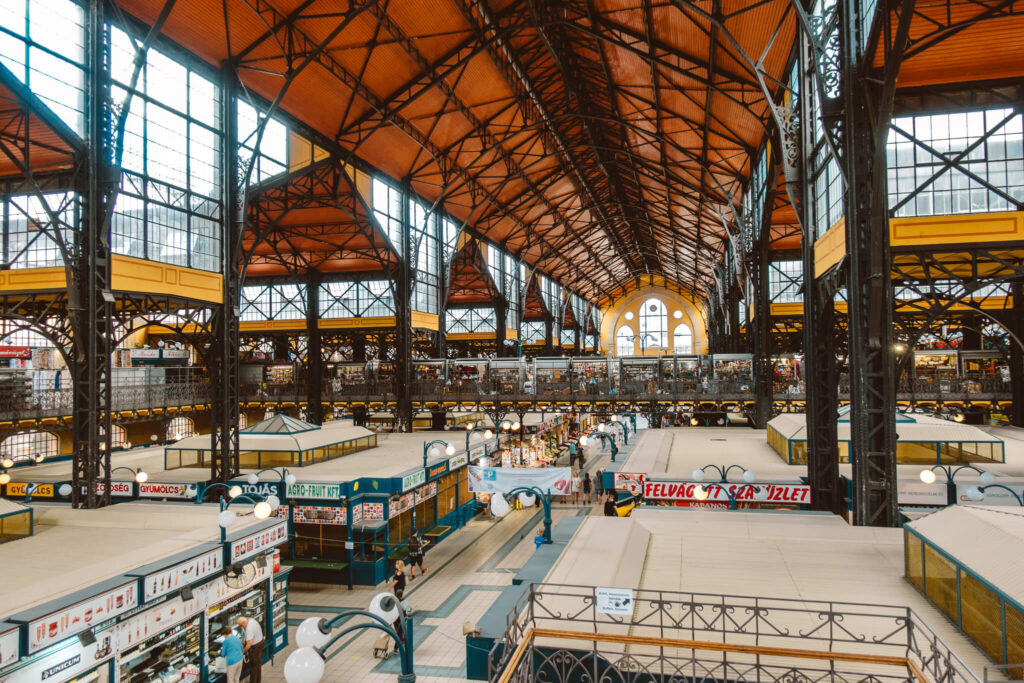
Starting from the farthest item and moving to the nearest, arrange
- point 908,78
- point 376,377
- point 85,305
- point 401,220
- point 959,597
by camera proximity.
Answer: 1. point 376,377
2. point 401,220
3. point 85,305
4. point 908,78
5. point 959,597

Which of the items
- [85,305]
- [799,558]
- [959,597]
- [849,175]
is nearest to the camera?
[959,597]

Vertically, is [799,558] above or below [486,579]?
above

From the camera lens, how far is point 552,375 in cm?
3794

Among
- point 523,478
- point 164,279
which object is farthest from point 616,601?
point 164,279

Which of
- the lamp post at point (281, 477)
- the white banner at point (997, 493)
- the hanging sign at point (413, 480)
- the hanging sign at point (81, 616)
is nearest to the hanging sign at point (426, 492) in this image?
the hanging sign at point (413, 480)

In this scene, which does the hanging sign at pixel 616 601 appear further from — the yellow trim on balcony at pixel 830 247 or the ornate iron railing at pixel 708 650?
the yellow trim on balcony at pixel 830 247

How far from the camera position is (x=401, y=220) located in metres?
34.1

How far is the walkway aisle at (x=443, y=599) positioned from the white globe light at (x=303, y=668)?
7627 millimetres

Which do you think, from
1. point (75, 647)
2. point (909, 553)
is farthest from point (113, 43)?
point (909, 553)

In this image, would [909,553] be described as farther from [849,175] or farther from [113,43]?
[113,43]

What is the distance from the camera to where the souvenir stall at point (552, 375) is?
3569 cm

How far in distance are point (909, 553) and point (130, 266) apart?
63.0ft

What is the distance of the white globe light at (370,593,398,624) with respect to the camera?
674 centimetres

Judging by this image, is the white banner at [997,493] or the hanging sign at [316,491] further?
the hanging sign at [316,491]
